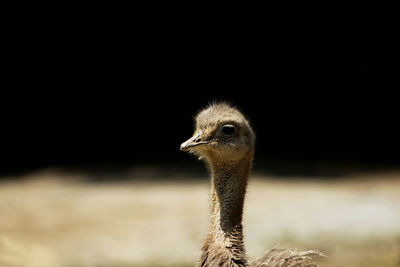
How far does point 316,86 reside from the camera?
12.6 metres

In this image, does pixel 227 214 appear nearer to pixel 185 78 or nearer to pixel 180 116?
pixel 180 116

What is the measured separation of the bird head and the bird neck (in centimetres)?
5

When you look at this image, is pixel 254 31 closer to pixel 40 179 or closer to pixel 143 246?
pixel 40 179

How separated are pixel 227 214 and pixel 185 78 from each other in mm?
9539

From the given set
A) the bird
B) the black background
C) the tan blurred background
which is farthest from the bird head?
the black background

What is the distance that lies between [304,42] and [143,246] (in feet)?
25.5

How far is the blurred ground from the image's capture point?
556cm

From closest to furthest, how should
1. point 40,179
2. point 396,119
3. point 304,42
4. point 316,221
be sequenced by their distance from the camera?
point 316,221 < point 40,179 < point 396,119 < point 304,42

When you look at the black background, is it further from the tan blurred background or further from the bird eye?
the bird eye

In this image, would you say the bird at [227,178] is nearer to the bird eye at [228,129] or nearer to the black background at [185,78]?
the bird eye at [228,129]

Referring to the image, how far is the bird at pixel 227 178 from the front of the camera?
3309 mm

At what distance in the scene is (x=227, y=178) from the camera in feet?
11.3

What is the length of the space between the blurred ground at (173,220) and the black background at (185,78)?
356 cm

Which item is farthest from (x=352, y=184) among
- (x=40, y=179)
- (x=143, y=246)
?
(x=40, y=179)
